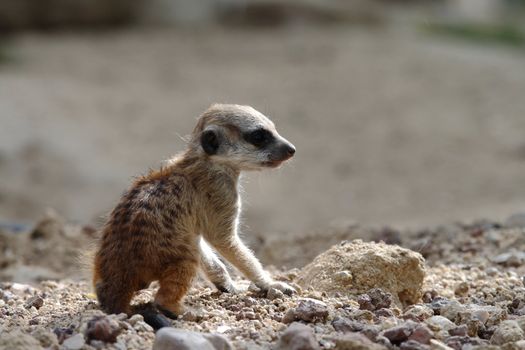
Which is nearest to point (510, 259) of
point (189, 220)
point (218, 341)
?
point (189, 220)

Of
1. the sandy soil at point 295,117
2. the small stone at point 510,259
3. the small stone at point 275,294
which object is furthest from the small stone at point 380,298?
the sandy soil at point 295,117

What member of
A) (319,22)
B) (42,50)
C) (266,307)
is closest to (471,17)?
(319,22)

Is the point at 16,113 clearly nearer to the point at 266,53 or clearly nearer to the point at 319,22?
the point at 266,53

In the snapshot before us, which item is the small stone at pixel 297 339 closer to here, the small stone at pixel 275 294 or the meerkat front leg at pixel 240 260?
the small stone at pixel 275 294

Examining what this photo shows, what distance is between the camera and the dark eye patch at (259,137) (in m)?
4.25

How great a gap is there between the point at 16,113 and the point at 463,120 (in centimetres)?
613

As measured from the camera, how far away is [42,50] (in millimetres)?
15625

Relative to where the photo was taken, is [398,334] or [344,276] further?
[344,276]

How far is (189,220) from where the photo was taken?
3.94m

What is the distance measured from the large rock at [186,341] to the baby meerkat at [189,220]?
51 centimetres

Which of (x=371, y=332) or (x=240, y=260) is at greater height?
(x=240, y=260)

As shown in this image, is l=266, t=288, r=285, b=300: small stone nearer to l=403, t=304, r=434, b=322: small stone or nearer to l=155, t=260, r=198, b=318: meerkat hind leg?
l=155, t=260, r=198, b=318: meerkat hind leg

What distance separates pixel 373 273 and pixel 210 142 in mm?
978

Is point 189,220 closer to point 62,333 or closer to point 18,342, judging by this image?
point 62,333
